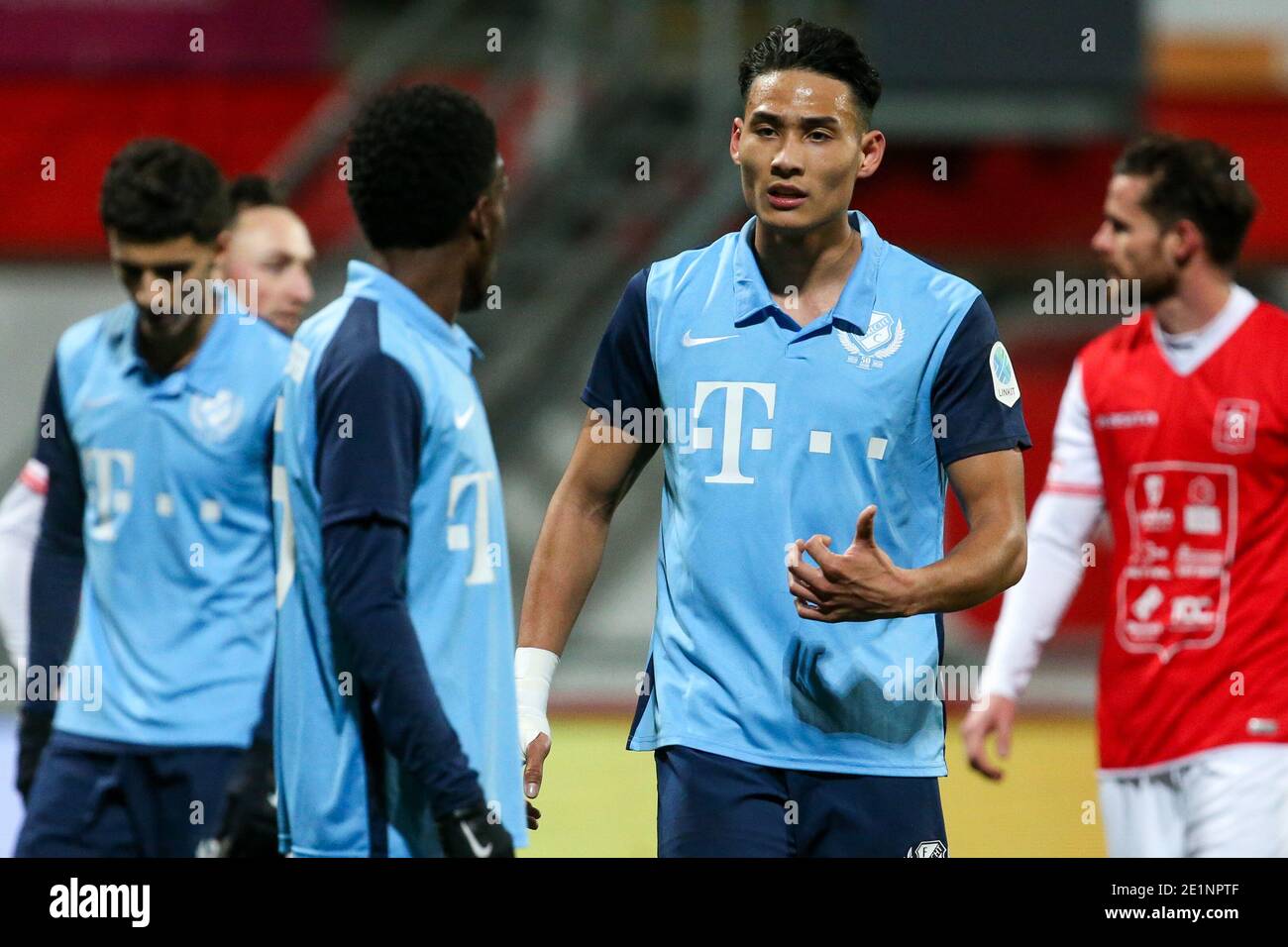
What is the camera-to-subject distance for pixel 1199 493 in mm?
4676

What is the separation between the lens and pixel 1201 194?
5.02 metres

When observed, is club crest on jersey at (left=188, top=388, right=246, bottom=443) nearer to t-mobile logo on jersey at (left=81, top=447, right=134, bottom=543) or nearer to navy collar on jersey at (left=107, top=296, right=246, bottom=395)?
navy collar on jersey at (left=107, top=296, right=246, bottom=395)

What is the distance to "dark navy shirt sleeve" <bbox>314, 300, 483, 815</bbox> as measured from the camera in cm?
309

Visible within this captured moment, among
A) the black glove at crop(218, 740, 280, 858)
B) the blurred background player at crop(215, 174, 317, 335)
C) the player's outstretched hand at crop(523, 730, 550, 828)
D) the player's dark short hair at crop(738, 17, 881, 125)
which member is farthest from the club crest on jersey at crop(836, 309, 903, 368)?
Answer: the blurred background player at crop(215, 174, 317, 335)

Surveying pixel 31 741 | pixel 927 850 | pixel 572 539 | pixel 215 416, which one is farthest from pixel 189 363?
pixel 927 850

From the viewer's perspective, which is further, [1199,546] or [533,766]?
[1199,546]

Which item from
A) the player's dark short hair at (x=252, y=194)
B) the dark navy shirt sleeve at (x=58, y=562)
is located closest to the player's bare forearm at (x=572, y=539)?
the dark navy shirt sleeve at (x=58, y=562)

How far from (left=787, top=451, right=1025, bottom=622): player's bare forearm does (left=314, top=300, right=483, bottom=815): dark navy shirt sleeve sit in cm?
66

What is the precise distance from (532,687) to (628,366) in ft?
2.19

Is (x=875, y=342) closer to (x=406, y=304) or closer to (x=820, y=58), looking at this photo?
(x=820, y=58)

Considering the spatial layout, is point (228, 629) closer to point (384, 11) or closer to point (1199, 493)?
point (1199, 493)

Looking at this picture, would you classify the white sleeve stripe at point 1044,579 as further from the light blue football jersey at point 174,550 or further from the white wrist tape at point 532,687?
the light blue football jersey at point 174,550
